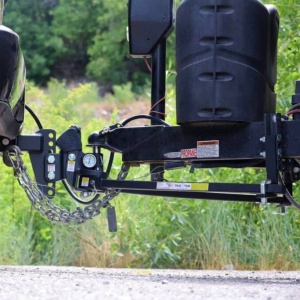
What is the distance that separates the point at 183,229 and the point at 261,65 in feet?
12.3

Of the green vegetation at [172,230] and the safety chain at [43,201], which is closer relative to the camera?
the safety chain at [43,201]

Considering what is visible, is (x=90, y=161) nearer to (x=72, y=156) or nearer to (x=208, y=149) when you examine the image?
(x=72, y=156)

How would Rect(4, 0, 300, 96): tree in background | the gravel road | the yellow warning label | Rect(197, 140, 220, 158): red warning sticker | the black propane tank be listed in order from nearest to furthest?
the gravel road
the black propane tank
Rect(197, 140, 220, 158): red warning sticker
the yellow warning label
Rect(4, 0, 300, 96): tree in background

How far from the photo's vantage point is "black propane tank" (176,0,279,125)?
5867mm

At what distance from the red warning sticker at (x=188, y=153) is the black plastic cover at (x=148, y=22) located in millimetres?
851

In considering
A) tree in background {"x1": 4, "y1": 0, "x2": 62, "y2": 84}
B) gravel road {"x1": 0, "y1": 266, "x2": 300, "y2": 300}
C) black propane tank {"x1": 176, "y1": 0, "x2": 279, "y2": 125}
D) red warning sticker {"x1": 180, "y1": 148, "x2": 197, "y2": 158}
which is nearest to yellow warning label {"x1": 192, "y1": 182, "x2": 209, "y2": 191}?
red warning sticker {"x1": 180, "y1": 148, "x2": 197, "y2": 158}

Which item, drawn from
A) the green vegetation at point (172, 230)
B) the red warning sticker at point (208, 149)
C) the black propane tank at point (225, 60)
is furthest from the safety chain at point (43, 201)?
the green vegetation at point (172, 230)

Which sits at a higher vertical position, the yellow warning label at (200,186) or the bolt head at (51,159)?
the bolt head at (51,159)

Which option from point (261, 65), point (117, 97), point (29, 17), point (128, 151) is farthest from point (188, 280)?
point (29, 17)

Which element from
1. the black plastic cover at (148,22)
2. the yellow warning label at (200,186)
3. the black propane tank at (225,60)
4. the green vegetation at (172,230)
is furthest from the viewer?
the green vegetation at (172,230)

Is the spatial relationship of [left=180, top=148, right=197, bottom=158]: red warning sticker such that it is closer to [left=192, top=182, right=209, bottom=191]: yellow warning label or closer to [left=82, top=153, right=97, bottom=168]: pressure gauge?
[left=192, top=182, right=209, bottom=191]: yellow warning label

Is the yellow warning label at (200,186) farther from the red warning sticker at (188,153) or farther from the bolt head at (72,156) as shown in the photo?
the bolt head at (72,156)

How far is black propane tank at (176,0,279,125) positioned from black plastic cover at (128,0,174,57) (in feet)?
1.85

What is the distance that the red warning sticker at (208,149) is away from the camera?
600 cm
